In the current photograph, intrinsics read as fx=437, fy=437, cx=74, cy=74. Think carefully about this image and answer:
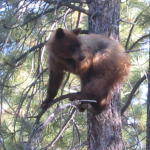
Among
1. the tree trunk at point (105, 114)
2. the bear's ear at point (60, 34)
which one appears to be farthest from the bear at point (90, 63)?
the tree trunk at point (105, 114)

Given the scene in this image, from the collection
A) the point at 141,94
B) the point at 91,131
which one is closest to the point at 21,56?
the point at 91,131

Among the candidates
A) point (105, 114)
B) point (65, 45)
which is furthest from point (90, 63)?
point (105, 114)

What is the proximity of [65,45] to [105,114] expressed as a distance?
0.82m

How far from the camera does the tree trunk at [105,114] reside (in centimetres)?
434

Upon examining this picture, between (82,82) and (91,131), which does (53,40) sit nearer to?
(82,82)

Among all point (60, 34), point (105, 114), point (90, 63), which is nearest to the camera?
point (90, 63)

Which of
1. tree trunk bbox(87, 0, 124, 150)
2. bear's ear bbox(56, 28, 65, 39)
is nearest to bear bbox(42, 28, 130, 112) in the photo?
bear's ear bbox(56, 28, 65, 39)

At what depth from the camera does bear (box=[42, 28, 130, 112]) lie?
155 inches

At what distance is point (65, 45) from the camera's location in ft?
13.4

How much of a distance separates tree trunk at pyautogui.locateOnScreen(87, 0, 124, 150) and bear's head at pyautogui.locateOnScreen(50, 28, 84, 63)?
1.38 feet

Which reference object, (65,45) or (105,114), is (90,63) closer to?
(65,45)

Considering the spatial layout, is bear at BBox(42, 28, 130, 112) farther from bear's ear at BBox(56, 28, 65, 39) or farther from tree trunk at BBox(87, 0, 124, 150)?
tree trunk at BBox(87, 0, 124, 150)

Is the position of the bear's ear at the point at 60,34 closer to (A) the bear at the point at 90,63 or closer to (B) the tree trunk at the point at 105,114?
(A) the bear at the point at 90,63

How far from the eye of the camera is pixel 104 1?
14.8 feet
